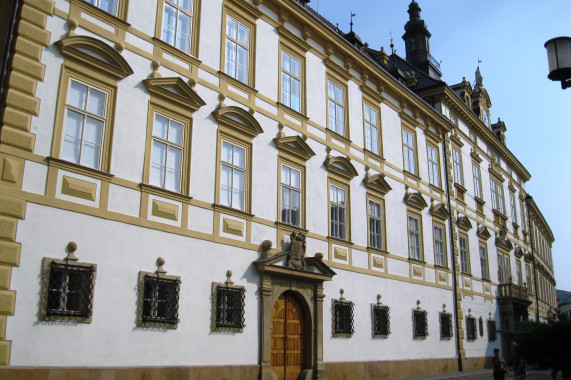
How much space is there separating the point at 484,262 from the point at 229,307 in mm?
20426

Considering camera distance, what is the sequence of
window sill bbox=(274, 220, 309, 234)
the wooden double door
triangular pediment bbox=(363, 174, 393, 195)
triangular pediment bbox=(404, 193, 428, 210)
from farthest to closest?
triangular pediment bbox=(404, 193, 428, 210)
triangular pediment bbox=(363, 174, 393, 195)
window sill bbox=(274, 220, 309, 234)
the wooden double door

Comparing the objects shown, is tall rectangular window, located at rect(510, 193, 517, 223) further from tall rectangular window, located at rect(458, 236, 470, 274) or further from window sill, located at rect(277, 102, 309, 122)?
window sill, located at rect(277, 102, 309, 122)

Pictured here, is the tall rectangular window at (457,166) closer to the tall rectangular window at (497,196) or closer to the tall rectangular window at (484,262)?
the tall rectangular window at (484,262)

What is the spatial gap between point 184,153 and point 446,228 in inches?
644

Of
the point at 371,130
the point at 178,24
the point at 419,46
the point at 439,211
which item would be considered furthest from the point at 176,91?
the point at 419,46

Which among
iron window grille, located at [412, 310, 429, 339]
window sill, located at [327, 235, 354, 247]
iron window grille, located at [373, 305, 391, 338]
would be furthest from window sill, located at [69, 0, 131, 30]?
iron window grille, located at [412, 310, 429, 339]

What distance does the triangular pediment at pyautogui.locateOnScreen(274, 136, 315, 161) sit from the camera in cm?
1681

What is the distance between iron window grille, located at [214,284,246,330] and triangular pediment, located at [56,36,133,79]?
18.1 ft

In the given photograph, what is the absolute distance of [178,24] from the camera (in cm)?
1448

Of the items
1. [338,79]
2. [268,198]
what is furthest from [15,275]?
[338,79]

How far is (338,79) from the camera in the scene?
2056cm

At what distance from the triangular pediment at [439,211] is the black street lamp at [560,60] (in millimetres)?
18521

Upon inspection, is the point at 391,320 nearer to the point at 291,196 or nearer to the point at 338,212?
the point at 338,212

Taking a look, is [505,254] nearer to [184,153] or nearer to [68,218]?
[184,153]
